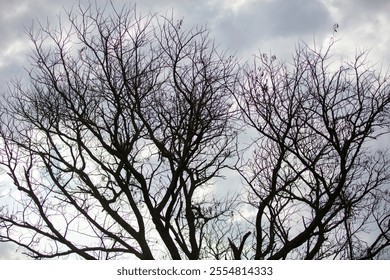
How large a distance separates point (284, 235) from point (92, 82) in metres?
4.12

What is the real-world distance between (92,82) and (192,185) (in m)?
2.37

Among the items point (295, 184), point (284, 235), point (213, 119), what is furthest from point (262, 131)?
point (284, 235)

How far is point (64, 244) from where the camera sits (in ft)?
22.4

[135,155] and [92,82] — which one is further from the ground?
[92,82]

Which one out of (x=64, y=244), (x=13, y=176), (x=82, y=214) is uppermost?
Result: (x=13, y=176)

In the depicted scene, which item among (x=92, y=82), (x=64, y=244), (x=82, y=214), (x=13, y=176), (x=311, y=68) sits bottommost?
(x=64, y=244)

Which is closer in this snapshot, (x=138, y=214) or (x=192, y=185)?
(x=138, y=214)

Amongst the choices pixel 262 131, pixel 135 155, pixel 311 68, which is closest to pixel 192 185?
pixel 135 155

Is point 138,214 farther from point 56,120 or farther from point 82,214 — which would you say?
point 56,120
